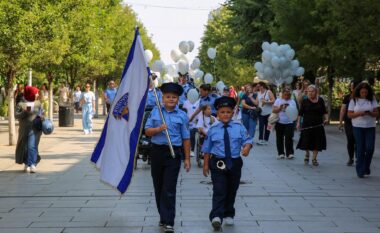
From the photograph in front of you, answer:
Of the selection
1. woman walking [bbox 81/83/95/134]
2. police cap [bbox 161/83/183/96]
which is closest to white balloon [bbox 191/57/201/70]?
woman walking [bbox 81/83/95/134]

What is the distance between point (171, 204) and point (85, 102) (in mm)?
17295

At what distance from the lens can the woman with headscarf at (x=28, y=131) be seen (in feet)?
42.6

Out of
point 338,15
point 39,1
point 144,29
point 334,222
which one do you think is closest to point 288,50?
point 338,15

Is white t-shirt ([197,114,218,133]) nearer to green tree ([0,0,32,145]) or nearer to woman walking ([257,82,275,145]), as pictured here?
green tree ([0,0,32,145])

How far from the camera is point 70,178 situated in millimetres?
12336

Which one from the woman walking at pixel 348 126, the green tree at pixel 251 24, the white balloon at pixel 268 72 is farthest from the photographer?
the green tree at pixel 251 24

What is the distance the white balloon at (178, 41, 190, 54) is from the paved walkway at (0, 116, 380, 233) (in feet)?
26.3

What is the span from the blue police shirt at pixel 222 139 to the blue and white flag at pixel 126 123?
817mm

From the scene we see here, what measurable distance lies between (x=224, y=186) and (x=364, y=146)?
5.54 meters

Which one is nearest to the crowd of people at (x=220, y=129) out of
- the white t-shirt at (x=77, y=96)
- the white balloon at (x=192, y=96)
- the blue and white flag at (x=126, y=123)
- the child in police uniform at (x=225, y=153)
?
the child in police uniform at (x=225, y=153)

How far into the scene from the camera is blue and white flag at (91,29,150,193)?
7977mm

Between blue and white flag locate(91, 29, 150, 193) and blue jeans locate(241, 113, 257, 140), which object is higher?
blue and white flag locate(91, 29, 150, 193)

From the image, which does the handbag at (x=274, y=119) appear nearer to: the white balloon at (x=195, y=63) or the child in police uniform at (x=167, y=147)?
the white balloon at (x=195, y=63)

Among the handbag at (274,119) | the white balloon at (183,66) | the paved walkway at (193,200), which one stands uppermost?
the white balloon at (183,66)
